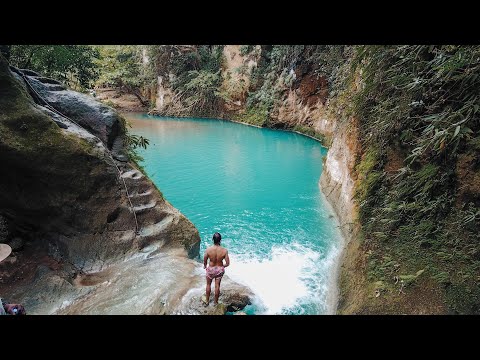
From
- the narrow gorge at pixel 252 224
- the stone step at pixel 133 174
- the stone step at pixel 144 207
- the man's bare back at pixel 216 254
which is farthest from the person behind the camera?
the stone step at pixel 133 174

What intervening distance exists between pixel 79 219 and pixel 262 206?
21.2ft

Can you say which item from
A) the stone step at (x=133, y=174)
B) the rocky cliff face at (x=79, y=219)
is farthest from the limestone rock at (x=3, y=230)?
the stone step at (x=133, y=174)

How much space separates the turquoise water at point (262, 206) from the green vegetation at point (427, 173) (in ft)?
6.62

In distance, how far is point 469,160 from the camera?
4594mm

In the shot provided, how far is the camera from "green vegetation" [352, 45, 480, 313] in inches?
167

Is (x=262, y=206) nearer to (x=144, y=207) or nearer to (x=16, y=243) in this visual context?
(x=144, y=207)

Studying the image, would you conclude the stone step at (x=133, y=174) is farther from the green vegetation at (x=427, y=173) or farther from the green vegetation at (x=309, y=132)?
the green vegetation at (x=309, y=132)

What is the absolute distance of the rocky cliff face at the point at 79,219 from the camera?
17.4 ft

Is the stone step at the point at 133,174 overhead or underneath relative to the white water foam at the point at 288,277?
overhead

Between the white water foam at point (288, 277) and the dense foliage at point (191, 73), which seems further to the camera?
the dense foliage at point (191, 73)

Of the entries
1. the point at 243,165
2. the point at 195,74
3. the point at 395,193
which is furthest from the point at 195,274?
the point at 195,74

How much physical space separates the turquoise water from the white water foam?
0.8 inches

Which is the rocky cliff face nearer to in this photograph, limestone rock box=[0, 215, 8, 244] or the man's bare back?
limestone rock box=[0, 215, 8, 244]

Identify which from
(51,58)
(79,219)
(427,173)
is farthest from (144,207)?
(51,58)
